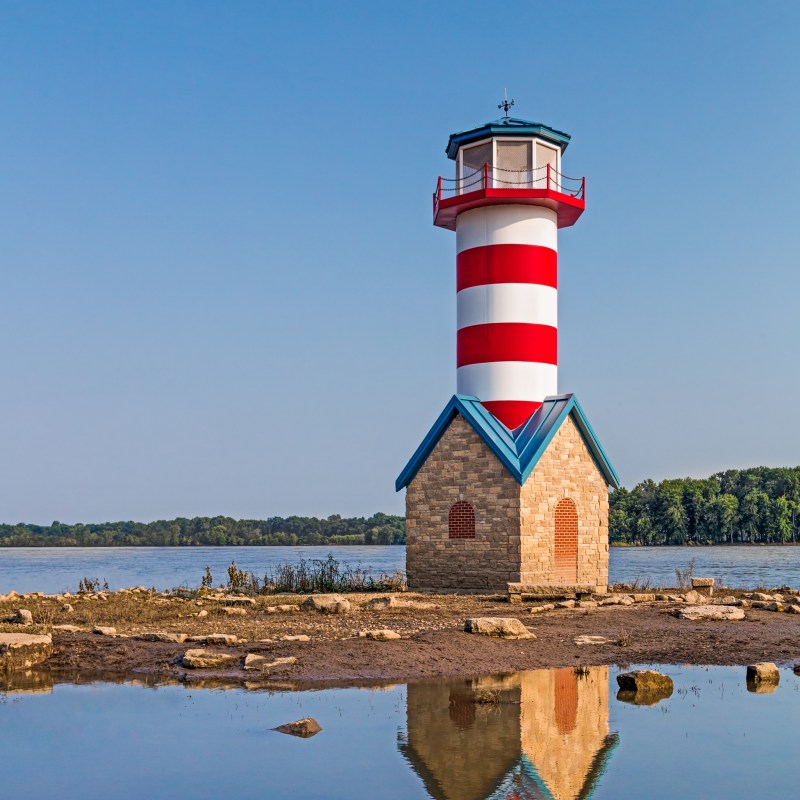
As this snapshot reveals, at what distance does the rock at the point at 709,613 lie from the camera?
17203mm

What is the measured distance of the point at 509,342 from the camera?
23.4 metres

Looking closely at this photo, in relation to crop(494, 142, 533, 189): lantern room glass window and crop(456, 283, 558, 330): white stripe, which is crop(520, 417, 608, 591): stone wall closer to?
crop(456, 283, 558, 330): white stripe

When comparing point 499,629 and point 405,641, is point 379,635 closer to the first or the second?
point 405,641

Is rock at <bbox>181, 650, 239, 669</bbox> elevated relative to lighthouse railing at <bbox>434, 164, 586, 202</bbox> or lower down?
lower down

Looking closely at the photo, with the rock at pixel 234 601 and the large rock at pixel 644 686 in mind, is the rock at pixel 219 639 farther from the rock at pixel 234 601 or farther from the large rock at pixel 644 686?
the rock at pixel 234 601

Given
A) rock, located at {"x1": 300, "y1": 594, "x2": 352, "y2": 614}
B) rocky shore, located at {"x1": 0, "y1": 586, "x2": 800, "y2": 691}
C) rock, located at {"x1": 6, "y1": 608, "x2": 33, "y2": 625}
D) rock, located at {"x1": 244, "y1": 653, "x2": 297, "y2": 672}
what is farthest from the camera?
rock, located at {"x1": 300, "y1": 594, "x2": 352, "y2": 614}

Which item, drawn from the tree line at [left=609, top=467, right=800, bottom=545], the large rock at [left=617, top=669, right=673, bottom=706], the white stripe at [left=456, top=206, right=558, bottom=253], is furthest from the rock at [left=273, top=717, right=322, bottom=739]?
the tree line at [left=609, top=467, right=800, bottom=545]

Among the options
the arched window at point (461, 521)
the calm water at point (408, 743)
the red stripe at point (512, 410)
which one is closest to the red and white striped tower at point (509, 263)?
the red stripe at point (512, 410)

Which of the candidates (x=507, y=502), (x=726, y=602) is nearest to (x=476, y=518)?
(x=507, y=502)

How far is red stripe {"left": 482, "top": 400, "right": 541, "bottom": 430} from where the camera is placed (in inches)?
920

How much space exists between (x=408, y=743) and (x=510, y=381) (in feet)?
49.7

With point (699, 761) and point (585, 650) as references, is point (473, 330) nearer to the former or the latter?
point (585, 650)

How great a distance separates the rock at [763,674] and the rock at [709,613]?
498 cm

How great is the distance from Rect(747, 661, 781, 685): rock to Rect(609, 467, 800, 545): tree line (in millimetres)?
74193
